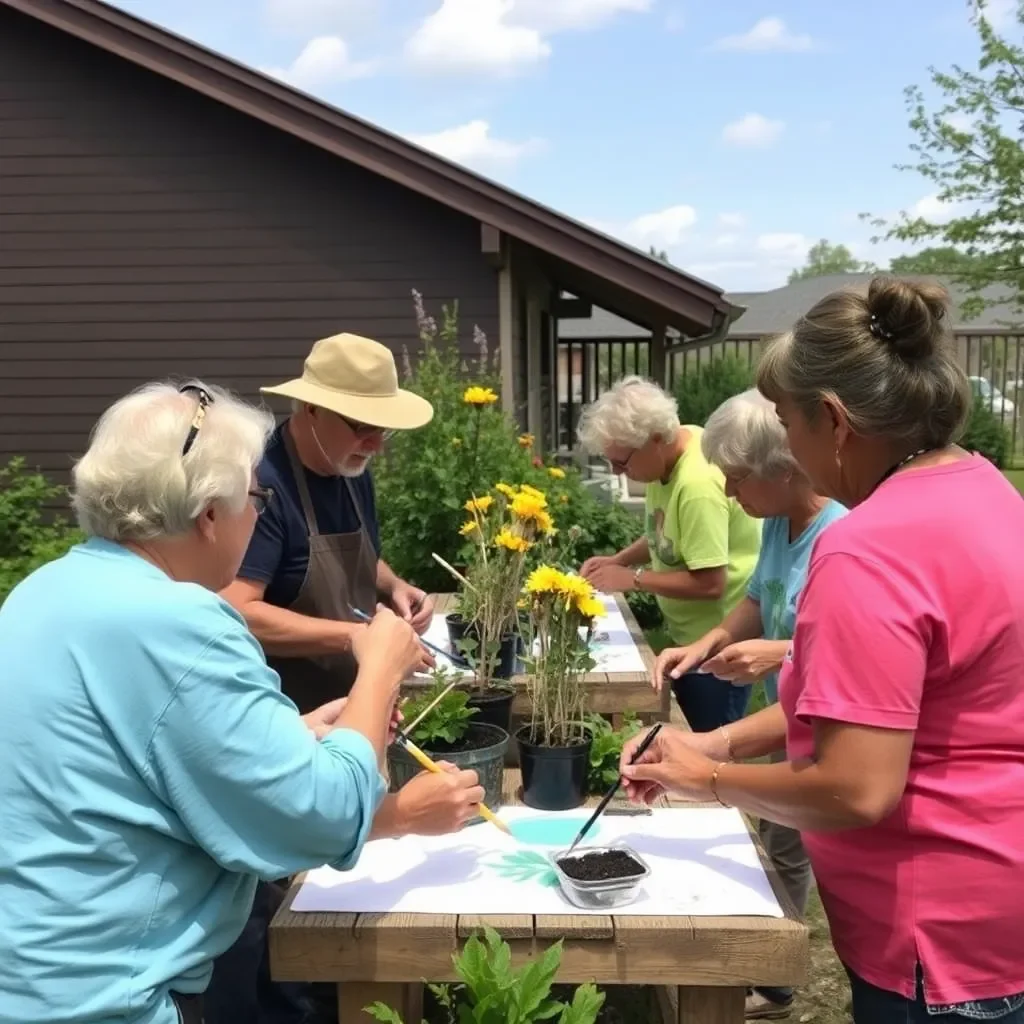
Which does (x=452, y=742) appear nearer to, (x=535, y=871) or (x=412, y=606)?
(x=535, y=871)

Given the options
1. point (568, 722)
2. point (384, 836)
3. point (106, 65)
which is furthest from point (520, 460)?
point (106, 65)

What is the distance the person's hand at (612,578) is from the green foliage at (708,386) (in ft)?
34.5

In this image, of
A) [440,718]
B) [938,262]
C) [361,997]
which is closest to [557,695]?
[440,718]

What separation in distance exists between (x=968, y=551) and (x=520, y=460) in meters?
4.41

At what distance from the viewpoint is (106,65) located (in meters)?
8.02

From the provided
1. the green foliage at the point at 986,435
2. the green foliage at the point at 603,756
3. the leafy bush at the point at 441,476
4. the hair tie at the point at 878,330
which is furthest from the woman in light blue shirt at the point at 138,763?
the green foliage at the point at 986,435

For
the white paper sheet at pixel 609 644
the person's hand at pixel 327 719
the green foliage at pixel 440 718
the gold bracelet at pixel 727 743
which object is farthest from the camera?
the white paper sheet at pixel 609 644

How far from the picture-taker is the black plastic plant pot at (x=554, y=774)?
2037mm

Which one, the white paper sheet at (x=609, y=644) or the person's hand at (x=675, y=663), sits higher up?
the person's hand at (x=675, y=663)

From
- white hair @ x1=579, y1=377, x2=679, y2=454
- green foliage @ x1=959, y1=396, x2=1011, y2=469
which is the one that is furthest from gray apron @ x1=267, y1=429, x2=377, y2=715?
green foliage @ x1=959, y1=396, x2=1011, y2=469

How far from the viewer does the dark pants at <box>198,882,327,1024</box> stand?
215cm

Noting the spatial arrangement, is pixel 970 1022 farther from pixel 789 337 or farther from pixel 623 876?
pixel 789 337

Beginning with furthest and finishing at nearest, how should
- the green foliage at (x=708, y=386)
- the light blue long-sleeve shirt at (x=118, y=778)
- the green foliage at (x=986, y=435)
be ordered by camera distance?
1. the green foliage at (x=986, y=435)
2. the green foliage at (x=708, y=386)
3. the light blue long-sleeve shirt at (x=118, y=778)

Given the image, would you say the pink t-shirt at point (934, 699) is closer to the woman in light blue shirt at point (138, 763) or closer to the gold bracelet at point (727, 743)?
the gold bracelet at point (727, 743)
